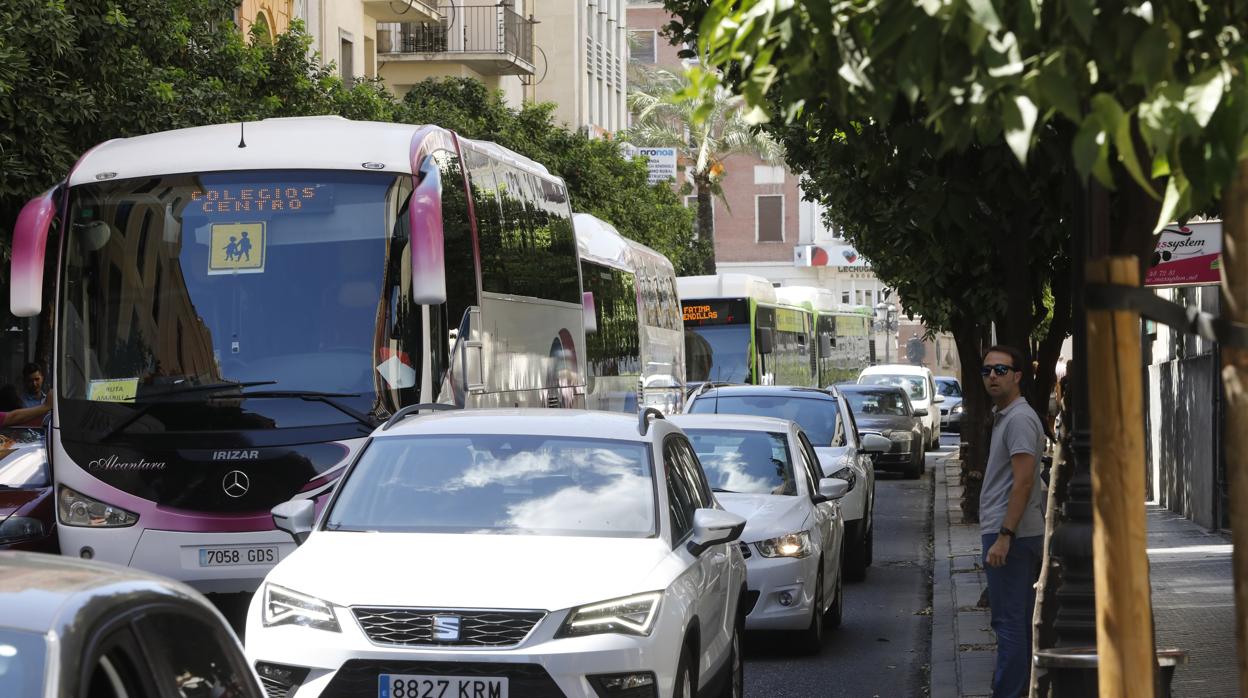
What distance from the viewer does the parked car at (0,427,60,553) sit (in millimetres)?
11234

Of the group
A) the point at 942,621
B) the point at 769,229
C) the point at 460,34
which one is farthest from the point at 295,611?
the point at 769,229

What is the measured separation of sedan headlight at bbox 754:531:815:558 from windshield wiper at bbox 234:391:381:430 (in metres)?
2.69

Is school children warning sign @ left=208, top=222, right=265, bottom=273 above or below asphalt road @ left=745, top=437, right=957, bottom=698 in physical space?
above

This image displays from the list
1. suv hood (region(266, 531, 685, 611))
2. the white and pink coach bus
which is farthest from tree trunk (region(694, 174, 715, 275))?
suv hood (region(266, 531, 685, 611))

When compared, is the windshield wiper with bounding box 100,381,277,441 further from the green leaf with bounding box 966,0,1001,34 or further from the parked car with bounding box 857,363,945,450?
the parked car with bounding box 857,363,945,450

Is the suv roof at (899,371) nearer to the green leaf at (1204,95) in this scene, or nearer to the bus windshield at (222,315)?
the bus windshield at (222,315)

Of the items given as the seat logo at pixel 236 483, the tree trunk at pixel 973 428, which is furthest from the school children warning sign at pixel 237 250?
the tree trunk at pixel 973 428

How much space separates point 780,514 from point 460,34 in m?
35.5

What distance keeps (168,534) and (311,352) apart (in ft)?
4.92

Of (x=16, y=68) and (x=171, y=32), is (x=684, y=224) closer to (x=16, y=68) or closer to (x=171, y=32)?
(x=171, y=32)

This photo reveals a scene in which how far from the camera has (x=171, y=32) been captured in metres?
19.8

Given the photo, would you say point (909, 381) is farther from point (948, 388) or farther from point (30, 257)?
point (30, 257)

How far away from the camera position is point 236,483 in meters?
11.5

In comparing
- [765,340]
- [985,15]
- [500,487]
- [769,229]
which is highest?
[769,229]
